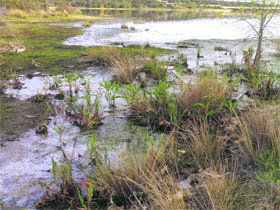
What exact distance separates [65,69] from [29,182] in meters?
5.48

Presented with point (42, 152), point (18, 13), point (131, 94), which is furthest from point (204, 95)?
point (18, 13)

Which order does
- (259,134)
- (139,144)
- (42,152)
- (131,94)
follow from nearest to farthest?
1. (259,134)
2. (42,152)
3. (139,144)
4. (131,94)

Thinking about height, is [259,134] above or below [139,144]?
above

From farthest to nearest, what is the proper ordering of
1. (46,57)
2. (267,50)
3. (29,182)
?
(267,50) → (46,57) → (29,182)

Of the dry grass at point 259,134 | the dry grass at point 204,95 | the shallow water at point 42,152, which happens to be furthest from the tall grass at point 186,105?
the dry grass at point 259,134

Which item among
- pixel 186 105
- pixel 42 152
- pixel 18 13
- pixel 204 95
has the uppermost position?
pixel 18 13

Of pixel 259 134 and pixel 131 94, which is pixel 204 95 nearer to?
pixel 131 94

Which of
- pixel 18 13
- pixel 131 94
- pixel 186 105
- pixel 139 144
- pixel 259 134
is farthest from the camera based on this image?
pixel 18 13

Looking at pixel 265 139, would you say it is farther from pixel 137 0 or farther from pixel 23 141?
pixel 137 0

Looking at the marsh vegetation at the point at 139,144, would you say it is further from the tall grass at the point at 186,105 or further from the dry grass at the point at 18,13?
the dry grass at the point at 18,13

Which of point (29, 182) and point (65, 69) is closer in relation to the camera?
point (29, 182)

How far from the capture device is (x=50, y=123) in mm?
4344

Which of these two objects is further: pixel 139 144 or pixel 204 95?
pixel 204 95

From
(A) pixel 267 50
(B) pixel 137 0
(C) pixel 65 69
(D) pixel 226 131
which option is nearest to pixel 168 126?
(D) pixel 226 131
